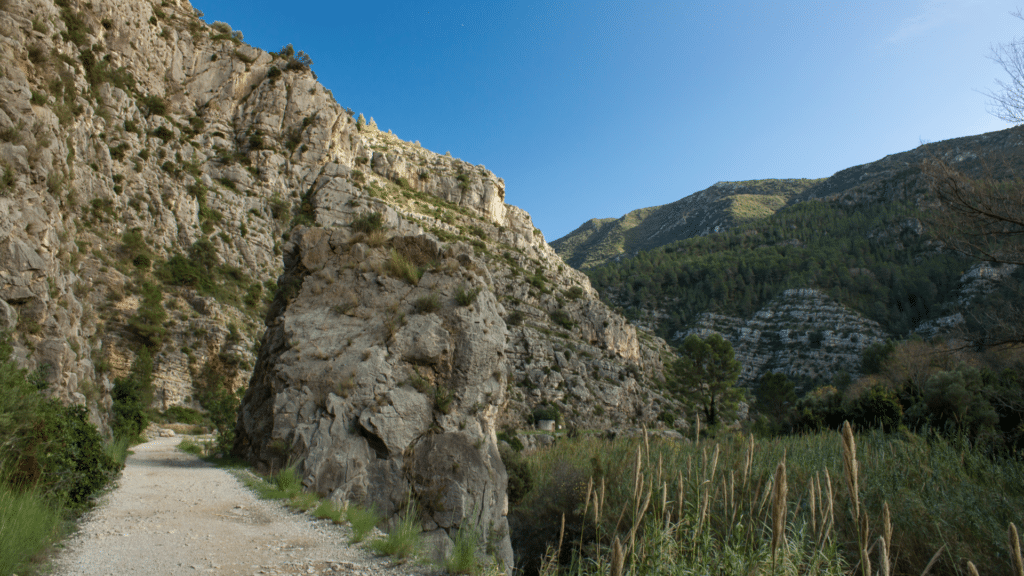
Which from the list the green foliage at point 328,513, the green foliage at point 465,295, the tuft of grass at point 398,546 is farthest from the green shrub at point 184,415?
the tuft of grass at point 398,546

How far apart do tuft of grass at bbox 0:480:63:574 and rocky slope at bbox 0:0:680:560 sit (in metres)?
3.57

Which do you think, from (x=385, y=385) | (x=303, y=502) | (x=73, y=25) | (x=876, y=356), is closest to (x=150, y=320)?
(x=73, y=25)

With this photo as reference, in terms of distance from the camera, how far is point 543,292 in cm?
5456

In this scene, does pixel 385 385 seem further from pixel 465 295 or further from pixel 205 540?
pixel 205 540

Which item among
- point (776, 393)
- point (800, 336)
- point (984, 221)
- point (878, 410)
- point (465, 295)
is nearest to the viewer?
point (984, 221)

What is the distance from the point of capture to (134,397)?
18812mm

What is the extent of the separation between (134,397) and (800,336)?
7436 cm

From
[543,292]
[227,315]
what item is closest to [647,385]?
[543,292]

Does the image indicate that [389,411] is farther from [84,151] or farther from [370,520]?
[84,151]

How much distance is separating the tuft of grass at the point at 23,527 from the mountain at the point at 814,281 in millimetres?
65015

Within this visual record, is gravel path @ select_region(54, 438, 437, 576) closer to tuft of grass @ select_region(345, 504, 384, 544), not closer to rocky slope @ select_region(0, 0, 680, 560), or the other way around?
tuft of grass @ select_region(345, 504, 384, 544)

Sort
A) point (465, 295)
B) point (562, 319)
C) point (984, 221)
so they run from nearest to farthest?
point (984, 221)
point (465, 295)
point (562, 319)

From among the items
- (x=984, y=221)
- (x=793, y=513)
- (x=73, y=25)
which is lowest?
(x=793, y=513)

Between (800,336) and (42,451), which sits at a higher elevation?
(42,451)
